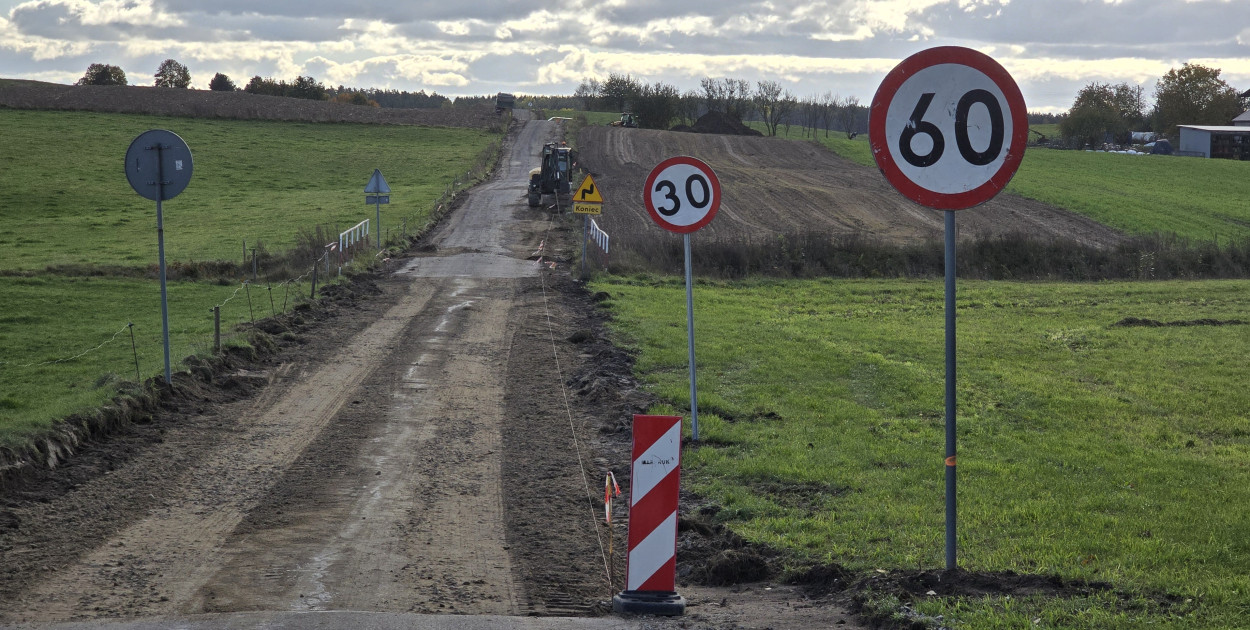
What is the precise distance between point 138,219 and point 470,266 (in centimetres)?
2252

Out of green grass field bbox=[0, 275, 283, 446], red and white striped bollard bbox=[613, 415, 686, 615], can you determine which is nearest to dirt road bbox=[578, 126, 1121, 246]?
green grass field bbox=[0, 275, 283, 446]

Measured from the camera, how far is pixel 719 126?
95.9 m

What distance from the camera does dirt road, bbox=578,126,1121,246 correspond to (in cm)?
4262

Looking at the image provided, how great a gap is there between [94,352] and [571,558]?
13.0 metres

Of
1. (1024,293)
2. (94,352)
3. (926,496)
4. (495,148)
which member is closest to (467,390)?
(926,496)

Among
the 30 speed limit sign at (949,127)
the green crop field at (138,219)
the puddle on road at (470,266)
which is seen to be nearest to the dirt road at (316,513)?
the green crop field at (138,219)

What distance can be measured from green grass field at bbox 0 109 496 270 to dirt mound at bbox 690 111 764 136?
21829 millimetres

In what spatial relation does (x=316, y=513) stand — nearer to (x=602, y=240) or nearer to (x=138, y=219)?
(x=602, y=240)

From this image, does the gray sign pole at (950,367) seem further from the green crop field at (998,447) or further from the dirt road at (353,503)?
the dirt road at (353,503)

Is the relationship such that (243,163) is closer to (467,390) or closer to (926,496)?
(467,390)

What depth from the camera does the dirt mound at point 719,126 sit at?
95.1 metres

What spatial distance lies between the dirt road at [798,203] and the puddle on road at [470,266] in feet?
24.0

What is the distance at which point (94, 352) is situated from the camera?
16.4 metres

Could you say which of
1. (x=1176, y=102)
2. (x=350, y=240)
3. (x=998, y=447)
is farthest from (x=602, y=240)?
(x=1176, y=102)
